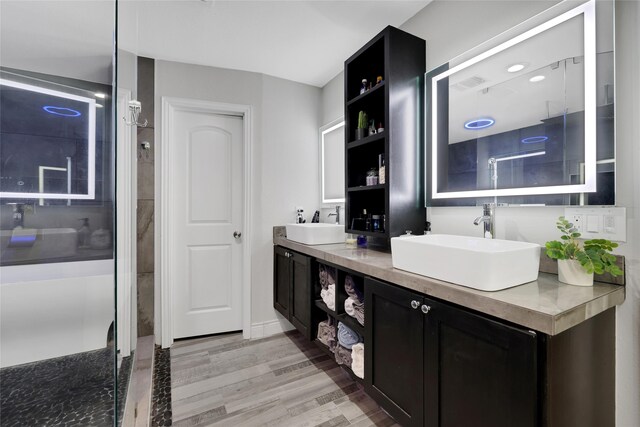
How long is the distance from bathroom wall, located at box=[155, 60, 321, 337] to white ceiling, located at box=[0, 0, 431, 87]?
0.38ft

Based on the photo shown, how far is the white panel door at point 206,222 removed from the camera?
101 inches

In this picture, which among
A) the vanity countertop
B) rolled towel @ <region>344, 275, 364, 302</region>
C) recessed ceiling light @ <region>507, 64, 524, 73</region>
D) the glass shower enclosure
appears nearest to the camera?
the vanity countertop

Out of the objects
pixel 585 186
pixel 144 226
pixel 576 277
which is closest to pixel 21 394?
pixel 144 226

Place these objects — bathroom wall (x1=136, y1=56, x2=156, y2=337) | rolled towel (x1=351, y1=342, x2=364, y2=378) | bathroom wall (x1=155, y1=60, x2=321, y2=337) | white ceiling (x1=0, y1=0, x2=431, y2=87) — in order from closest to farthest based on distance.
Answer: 1. white ceiling (x1=0, y1=0, x2=431, y2=87)
2. rolled towel (x1=351, y1=342, x2=364, y2=378)
3. bathroom wall (x1=136, y1=56, x2=156, y2=337)
4. bathroom wall (x1=155, y1=60, x2=321, y2=337)

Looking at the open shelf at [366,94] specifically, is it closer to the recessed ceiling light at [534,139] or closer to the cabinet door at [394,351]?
the recessed ceiling light at [534,139]

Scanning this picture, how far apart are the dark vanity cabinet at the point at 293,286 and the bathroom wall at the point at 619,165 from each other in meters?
1.02

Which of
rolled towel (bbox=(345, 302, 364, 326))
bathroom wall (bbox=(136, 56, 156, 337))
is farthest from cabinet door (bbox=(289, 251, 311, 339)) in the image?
bathroom wall (bbox=(136, 56, 156, 337))

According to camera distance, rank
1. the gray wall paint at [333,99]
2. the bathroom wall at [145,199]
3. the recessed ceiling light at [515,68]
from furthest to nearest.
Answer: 1. the gray wall paint at [333,99]
2. the bathroom wall at [145,199]
3. the recessed ceiling light at [515,68]

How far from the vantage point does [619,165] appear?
104cm

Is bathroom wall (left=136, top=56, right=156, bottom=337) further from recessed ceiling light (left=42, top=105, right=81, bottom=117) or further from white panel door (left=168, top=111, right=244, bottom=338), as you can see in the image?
recessed ceiling light (left=42, top=105, right=81, bottom=117)

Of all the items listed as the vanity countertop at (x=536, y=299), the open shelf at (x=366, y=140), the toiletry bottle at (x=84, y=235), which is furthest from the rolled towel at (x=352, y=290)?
the toiletry bottle at (x=84, y=235)

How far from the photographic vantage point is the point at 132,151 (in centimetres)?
213

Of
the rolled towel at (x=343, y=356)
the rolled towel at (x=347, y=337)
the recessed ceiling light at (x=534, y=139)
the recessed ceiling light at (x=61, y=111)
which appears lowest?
the rolled towel at (x=343, y=356)

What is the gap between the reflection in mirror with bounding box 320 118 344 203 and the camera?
2.60 meters
